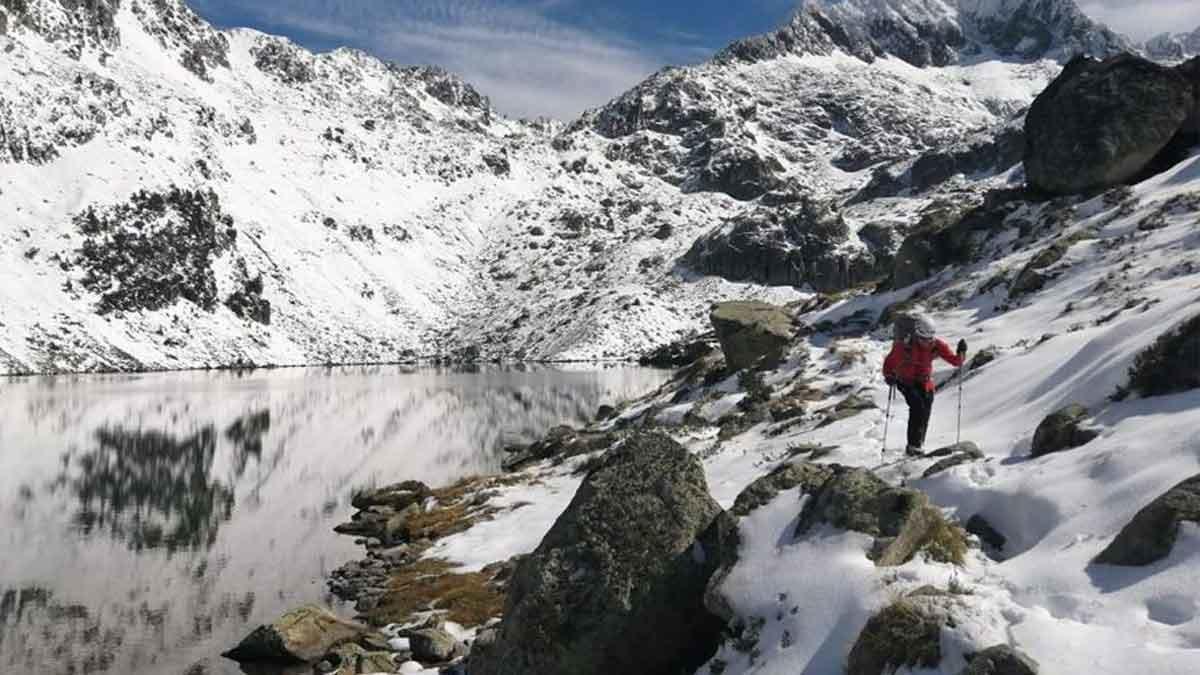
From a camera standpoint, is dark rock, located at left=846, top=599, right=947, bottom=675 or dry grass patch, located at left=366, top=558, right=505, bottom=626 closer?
dark rock, located at left=846, top=599, right=947, bottom=675

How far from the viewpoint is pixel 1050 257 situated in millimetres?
33781

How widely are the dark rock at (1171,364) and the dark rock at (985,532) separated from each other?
449 cm

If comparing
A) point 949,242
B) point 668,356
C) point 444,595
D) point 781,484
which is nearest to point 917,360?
point 781,484

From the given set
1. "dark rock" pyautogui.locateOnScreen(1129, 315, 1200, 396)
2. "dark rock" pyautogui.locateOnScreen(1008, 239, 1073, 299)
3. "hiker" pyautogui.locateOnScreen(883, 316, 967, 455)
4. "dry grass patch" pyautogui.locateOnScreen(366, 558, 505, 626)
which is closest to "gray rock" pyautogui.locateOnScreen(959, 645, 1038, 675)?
"dark rock" pyautogui.locateOnScreen(1129, 315, 1200, 396)

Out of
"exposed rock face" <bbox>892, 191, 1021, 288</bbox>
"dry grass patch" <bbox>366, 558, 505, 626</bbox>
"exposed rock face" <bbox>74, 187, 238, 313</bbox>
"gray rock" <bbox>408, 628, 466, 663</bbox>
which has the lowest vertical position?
"dry grass patch" <bbox>366, 558, 505, 626</bbox>

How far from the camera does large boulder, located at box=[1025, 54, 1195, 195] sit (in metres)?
39.7

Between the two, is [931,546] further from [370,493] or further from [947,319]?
[370,493]

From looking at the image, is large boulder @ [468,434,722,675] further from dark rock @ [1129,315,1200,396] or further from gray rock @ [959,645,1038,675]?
dark rock @ [1129,315,1200,396]

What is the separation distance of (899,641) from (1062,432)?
23.8ft

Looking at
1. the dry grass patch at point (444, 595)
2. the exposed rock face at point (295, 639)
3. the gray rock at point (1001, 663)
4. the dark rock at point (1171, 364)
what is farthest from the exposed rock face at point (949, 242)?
the gray rock at point (1001, 663)

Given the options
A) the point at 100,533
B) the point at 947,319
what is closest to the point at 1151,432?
the point at 947,319

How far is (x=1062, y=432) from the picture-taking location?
14.2 metres

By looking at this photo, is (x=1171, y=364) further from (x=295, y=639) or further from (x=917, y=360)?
(x=295, y=639)

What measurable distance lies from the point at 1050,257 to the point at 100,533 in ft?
131
